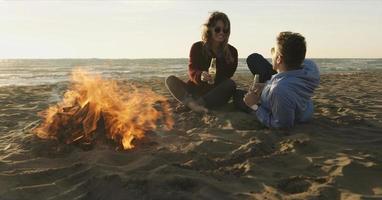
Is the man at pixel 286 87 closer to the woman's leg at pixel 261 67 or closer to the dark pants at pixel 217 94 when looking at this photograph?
the woman's leg at pixel 261 67

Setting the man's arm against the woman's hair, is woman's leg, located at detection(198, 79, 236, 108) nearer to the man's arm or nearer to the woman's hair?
the woman's hair

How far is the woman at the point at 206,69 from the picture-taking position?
724 centimetres

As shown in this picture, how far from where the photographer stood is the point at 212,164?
14.9 feet

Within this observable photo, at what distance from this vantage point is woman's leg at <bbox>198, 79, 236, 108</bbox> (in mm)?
7422

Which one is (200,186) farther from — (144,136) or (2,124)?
(2,124)

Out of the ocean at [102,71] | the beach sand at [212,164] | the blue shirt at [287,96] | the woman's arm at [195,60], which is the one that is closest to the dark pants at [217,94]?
the woman's arm at [195,60]

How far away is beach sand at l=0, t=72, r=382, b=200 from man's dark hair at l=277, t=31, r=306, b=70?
0.97m

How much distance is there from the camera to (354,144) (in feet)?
17.2

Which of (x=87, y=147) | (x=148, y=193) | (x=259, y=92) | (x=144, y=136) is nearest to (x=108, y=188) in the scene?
(x=148, y=193)

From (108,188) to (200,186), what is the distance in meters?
0.84

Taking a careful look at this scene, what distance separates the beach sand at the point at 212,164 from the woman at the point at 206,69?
872mm

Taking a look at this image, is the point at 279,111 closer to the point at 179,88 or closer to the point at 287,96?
the point at 287,96

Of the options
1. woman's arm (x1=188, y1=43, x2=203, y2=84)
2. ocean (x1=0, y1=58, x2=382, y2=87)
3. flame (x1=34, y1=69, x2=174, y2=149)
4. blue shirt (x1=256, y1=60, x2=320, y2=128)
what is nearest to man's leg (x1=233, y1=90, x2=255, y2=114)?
woman's arm (x1=188, y1=43, x2=203, y2=84)

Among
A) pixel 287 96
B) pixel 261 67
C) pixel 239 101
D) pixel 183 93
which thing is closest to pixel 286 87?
pixel 287 96
